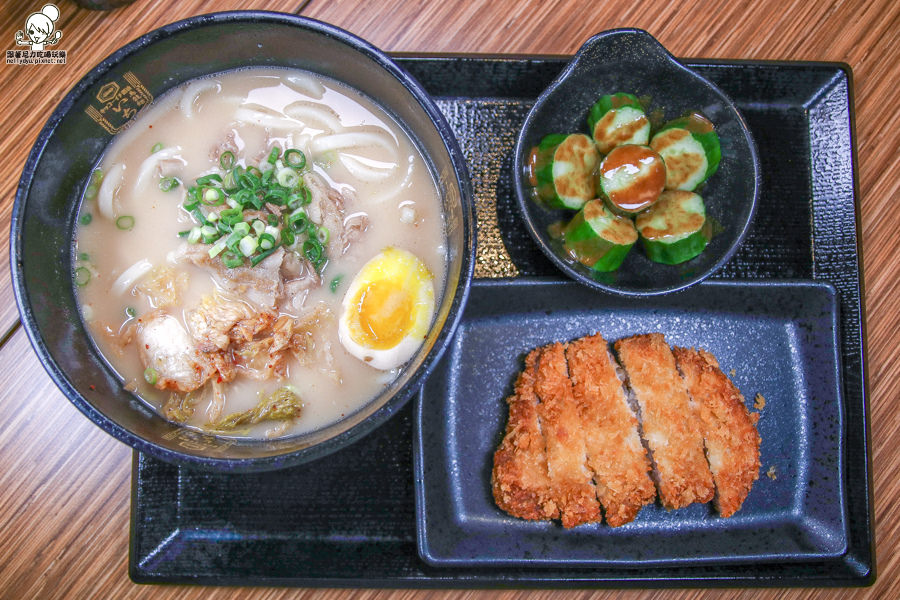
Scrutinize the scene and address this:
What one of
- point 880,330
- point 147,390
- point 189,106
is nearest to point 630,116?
point 880,330

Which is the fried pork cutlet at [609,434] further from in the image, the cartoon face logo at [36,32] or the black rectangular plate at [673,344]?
the cartoon face logo at [36,32]

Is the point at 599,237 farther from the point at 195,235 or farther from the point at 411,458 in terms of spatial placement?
the point at 195,235

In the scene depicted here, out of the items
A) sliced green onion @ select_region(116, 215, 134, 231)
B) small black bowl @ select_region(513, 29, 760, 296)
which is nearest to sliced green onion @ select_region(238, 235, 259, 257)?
sliced green onion @ select_region(116, 215, 134, 231)

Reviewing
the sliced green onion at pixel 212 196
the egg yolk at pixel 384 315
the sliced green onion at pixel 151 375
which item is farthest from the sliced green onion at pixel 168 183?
the egg yolk at pixel 384 315

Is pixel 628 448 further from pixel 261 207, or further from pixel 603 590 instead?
pixel 261 207

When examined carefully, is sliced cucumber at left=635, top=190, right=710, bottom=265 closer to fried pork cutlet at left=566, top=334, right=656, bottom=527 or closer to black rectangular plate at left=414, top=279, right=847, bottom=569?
black rectangular plate at left=414, top=279, right=847, bottom=569
